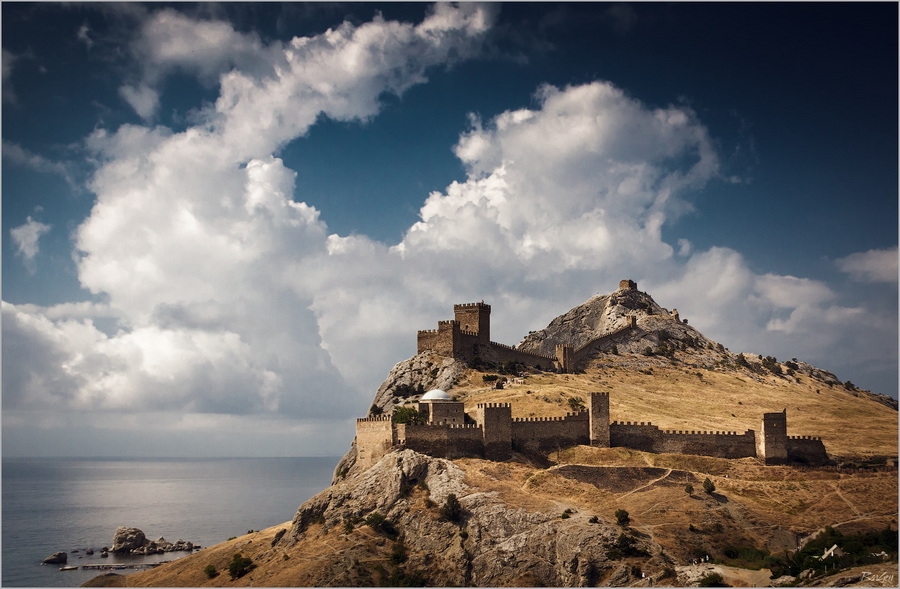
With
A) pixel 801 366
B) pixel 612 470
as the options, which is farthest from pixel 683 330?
pixel 612 470

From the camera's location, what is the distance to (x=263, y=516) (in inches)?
5955

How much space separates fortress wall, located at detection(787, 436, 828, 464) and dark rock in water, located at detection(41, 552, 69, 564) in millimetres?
90198

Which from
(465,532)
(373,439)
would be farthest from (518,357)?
(465,532)

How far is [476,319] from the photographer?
10494cm

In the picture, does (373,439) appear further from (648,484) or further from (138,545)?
(138,545)

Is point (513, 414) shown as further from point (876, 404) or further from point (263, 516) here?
point (263, 516)

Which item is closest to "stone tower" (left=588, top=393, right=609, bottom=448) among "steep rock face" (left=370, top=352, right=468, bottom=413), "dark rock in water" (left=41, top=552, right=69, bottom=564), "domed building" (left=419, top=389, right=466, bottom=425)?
"domed building" (left=419, top=389, right=466, bottom=425)

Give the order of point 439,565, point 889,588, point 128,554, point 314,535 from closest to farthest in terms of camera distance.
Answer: point 889,588 → point 439,565 → point 314,535 → point 128,554

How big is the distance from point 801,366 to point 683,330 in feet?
66.7

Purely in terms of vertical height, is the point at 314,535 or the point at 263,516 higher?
the point at 314,535

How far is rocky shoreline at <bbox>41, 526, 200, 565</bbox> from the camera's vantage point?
106812 mm

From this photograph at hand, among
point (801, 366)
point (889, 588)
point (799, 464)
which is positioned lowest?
point (889, 588)

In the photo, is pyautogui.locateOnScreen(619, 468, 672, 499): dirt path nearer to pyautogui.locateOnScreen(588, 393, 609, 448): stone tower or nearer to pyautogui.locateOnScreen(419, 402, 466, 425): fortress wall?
pyautogui.locateOnScreen(588, 393, 609, 448): stone tower

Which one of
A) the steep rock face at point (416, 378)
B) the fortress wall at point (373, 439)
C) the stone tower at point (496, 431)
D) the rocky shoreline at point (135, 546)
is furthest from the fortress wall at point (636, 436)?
the rocky shoreline at point (135, 546)
